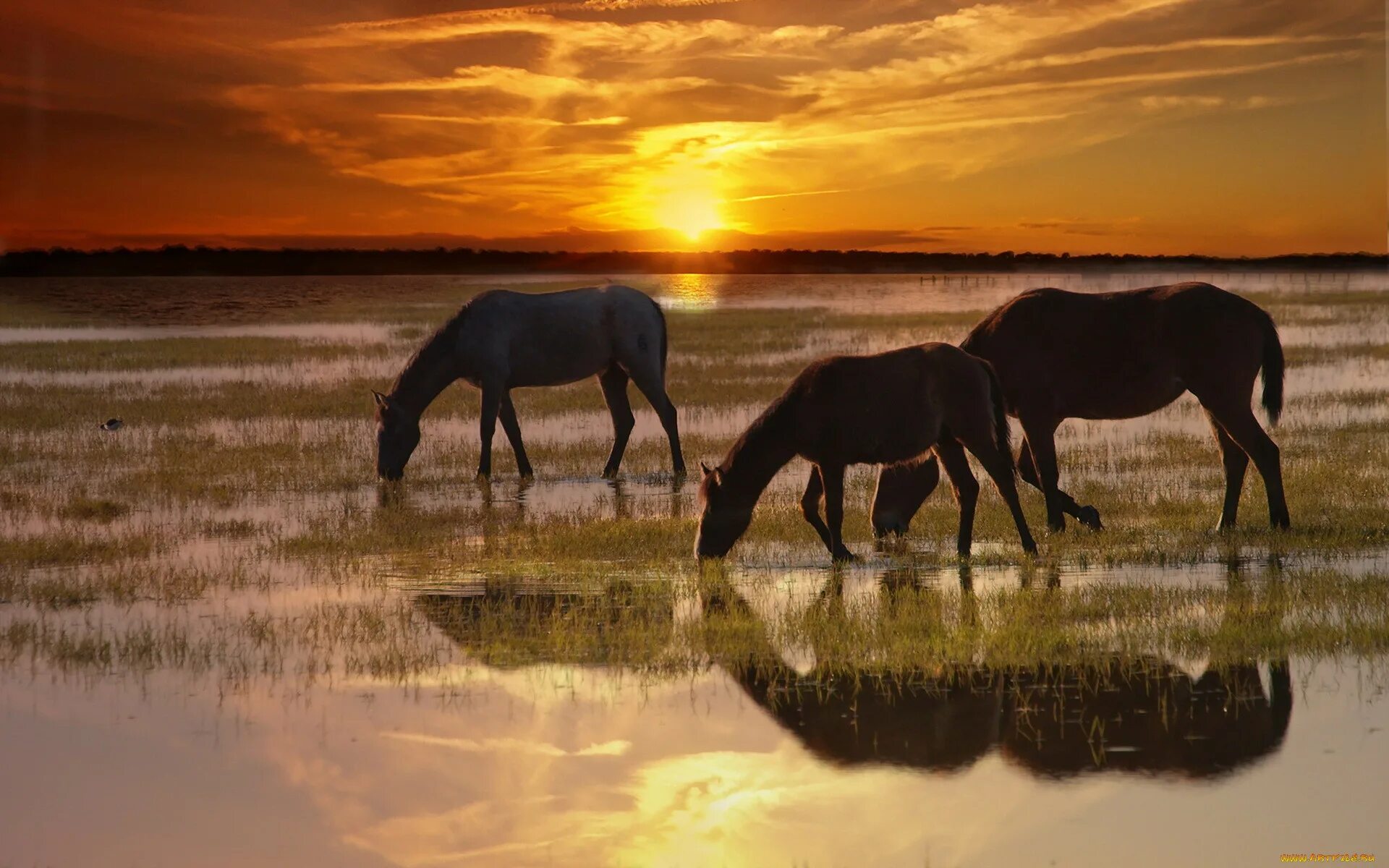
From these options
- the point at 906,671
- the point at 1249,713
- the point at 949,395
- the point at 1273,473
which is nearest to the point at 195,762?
the point at 906,671

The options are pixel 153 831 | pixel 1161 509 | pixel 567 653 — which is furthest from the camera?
pixel 1161 509

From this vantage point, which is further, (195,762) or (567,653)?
(567,653)

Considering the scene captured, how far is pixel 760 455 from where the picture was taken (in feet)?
36.9

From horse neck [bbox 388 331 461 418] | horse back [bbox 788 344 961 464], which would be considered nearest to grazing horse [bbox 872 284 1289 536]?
horse back [bbox 788 344 961 464]

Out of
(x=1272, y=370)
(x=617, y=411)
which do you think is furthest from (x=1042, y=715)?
(x=617, y=411)

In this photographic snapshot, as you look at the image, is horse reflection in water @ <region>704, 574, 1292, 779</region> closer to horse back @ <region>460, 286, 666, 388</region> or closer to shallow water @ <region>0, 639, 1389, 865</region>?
shallow water @ <region>0, 639, 1389, 865</region>

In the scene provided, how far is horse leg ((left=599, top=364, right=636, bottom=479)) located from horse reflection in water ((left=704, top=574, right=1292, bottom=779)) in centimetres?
886

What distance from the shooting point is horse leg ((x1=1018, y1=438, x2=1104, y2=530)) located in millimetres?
12625

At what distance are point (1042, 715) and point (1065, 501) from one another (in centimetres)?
565

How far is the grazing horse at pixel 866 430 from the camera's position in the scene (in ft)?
36.3

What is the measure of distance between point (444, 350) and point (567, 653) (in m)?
9.13

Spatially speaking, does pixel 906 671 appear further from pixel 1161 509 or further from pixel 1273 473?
pixel 1161 509

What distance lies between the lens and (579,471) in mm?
17766

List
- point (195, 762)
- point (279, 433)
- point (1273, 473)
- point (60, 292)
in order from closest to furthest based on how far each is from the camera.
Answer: point (195, 762)
point (1273, 473)
point (279, 433)
point (60, 292)
